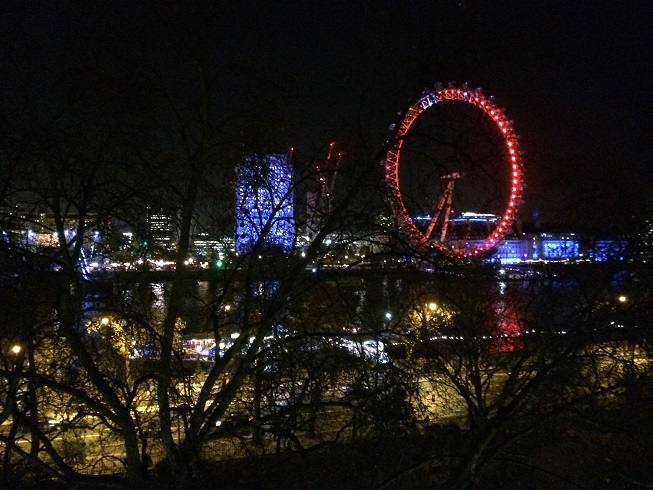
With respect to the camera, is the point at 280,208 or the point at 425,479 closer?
the point at 280,208

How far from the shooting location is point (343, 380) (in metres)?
6.90

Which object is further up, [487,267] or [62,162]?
[62,162]

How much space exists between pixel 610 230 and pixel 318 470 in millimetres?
4868

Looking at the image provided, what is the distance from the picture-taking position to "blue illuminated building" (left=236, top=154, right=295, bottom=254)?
532 cm

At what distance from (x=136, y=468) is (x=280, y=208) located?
303 centimetres

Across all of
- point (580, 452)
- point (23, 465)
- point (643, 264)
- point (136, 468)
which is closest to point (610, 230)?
point (643, 264)

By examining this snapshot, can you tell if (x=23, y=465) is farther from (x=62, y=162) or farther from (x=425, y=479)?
(x=425, y=479)

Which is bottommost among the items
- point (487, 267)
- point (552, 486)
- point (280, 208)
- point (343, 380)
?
point (552, 486)

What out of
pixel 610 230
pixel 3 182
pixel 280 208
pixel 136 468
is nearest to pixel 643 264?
pixel 610 230

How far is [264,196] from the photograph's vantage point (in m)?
5.54

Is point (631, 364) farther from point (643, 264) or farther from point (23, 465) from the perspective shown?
point (23, 465)

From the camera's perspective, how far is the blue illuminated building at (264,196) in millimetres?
5316

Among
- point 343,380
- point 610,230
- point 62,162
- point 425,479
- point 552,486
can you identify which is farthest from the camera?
point 552,486

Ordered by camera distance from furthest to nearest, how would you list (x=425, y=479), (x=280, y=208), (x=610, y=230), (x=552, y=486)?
(x=552, y=486) < (x=425, y=479) < (x=610, y=230) < (x=280, y=208)
